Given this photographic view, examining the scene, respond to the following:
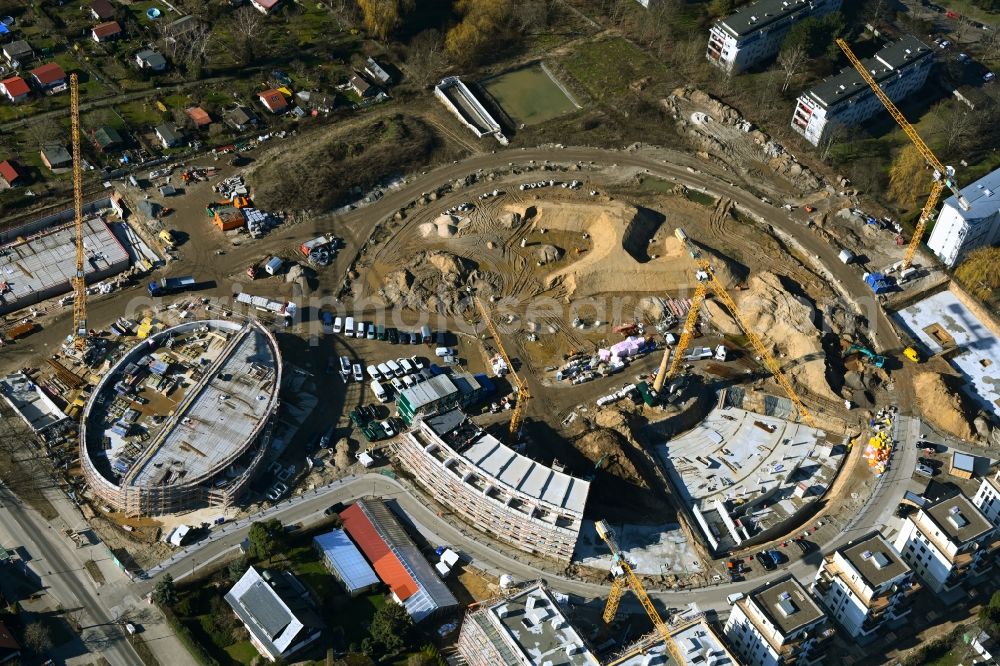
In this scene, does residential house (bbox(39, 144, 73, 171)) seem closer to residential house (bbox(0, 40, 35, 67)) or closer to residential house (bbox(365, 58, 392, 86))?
residential house (bbox(0, 40, 35, 67))

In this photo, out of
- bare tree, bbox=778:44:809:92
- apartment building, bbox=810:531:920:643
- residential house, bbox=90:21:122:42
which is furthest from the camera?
bare tree, bbox=778:44:809:92

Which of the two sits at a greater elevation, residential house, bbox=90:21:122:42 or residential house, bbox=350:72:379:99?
residential house, bbox=90:21:122:42

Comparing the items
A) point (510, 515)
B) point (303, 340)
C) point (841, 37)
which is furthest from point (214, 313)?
point (841, 37)

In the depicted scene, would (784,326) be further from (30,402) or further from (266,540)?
(30,402)

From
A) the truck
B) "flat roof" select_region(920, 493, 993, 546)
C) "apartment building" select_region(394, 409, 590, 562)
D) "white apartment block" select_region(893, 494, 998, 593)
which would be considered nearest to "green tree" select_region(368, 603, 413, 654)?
"apartment building" select_region(394, 409, 590, 562)

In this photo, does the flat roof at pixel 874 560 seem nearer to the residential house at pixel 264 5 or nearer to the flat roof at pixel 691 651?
the flat roof at pixel 691 651

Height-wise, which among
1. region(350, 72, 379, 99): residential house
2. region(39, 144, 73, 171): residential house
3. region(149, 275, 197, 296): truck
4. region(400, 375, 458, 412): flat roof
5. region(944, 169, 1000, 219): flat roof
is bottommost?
region(944, 169, 1000, 219): flat roof

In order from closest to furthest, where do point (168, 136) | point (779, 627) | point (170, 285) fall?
point (779, 627) → point (170, 285) → point (168, 136)

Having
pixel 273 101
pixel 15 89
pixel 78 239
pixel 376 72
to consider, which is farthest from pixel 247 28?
pixel 78 239
